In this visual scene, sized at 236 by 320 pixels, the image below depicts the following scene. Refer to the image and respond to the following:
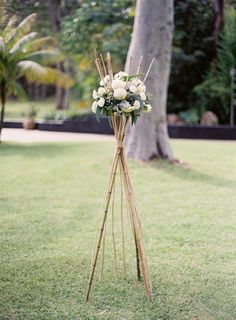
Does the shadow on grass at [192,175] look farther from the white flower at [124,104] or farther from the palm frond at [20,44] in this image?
the palm frond at [20,44]

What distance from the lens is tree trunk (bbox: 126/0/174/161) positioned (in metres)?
8.38

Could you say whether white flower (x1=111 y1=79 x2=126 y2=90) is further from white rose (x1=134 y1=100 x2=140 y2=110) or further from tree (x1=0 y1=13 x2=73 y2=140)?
tree (x1=0 y1=13 x2=73 y2=140)

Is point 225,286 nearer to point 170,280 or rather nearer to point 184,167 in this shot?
point 170,280

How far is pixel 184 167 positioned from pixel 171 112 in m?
6.73

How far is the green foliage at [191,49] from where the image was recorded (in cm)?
1470

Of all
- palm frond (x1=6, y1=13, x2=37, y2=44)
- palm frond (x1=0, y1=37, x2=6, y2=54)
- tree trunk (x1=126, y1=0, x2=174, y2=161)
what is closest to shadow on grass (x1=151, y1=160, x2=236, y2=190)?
tree trunk (x1=126, y1=0, x2=174, y2=161)

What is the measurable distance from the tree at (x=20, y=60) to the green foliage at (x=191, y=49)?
3816mm

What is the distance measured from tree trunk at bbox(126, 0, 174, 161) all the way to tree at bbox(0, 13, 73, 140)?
383 centimetres

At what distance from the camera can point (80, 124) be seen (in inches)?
562

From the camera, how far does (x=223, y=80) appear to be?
13.7 m

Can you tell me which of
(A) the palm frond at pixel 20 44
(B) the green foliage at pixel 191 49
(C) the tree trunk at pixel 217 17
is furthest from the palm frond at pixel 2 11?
(C) the tree trunk at pixel 217 17

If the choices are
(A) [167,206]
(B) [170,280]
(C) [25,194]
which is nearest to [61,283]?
(B) [170,280]

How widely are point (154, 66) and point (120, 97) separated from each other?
5.28 metres

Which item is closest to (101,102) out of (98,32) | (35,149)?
(35,149)
